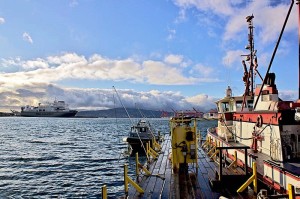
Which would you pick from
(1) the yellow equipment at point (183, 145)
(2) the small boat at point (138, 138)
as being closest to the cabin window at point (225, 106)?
(2) the small boat at point (138, 138)

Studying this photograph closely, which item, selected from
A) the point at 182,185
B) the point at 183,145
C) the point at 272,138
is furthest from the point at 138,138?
the point at 182,185

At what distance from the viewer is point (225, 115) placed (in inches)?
1223

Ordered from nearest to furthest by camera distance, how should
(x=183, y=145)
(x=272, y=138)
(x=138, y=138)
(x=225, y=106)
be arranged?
(x=272, y=138) → (x=183, y=145) → (x=225, y=106) → (x=138, y=138)

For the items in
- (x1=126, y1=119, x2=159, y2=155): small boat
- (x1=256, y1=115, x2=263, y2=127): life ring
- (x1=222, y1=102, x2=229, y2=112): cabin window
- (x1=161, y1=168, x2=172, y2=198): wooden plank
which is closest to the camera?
(x1=161, y1=168, x2=172, y2=198): wooden plank

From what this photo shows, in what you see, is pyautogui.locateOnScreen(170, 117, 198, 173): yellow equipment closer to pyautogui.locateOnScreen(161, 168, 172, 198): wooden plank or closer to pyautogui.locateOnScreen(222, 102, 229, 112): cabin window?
pyautogui.locateOnScreen(161, 168, 172, 198): wooden plank

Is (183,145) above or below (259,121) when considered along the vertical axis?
below

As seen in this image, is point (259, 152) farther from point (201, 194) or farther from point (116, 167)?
point (116, 167)

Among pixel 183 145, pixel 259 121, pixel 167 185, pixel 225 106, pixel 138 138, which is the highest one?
pixel 225 106

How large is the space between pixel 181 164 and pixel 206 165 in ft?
9.01

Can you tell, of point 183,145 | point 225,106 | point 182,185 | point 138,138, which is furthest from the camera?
point 138,138

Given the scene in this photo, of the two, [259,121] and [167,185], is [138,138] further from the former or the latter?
[167,185]

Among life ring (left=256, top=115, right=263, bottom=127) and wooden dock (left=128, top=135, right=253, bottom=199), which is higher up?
life ring (left=256, top=115, right=263, bottom=127)

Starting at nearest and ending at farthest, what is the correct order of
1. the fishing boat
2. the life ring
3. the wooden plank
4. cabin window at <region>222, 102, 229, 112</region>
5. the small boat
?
the fishing boat
the wooden plank
the life ring
cabin window at <region>222, 102, 229, 112</region>
the small boat

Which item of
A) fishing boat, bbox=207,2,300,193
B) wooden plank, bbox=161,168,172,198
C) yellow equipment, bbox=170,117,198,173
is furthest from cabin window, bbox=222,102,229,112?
wooden plank, bbox=161,168,172,198
